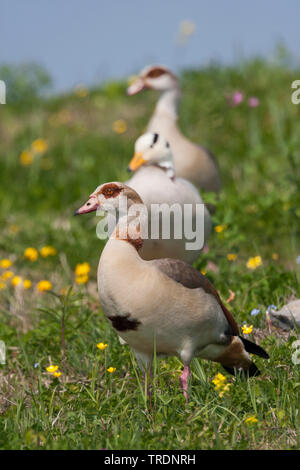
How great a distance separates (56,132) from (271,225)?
6505 mm

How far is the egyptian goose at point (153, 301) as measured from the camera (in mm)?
3699

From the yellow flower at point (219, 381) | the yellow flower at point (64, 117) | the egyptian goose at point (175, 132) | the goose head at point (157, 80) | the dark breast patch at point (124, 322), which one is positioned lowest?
the yellow flower at point (219, 381)

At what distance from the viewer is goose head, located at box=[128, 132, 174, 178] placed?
553 cm

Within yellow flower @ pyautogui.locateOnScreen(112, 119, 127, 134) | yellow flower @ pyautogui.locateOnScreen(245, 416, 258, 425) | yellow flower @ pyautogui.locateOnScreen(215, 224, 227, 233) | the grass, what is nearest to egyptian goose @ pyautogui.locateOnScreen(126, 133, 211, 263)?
yellow flower @ pyautogui.locateOnScreen(215, 224, 227, 233)

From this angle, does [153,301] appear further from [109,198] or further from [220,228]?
[220,228]

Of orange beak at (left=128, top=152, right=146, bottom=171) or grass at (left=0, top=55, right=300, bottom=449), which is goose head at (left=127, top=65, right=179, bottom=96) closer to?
grass at (left=0, top=55, right=300, bottom=449)

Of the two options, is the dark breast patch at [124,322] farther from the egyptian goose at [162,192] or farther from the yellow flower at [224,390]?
the egyptian goose at [162,192]

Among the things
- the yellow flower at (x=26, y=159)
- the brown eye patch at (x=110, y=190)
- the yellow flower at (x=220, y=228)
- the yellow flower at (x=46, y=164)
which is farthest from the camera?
the yellow flower at (x=46, y=164)

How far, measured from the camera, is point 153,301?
3.70m

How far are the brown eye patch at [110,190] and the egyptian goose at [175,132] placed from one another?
3.40 meters

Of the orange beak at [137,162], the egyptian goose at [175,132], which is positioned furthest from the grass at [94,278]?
the orange beak at [137,162]

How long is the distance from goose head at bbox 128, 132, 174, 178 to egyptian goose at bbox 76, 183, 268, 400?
158 centimetres

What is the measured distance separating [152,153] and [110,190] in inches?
65.0

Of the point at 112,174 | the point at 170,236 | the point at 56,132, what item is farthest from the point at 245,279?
the point at 56,132
